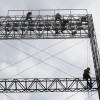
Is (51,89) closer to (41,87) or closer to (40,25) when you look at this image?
(41,87)

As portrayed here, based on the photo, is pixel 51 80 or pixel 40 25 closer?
pixel 51 80

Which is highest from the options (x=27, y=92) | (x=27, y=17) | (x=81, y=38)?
(x=27, y=17)

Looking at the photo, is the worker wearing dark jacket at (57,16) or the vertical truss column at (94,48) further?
the worker wearing dark jacket at (57,16)

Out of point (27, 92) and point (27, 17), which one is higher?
point (27, 17)

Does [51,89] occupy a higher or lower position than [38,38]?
lower

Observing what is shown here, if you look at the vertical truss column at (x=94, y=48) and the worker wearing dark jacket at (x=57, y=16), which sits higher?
the worker wearing dark jacket at (x=57, y=16)

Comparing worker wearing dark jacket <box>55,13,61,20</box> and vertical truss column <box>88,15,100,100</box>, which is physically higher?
worker wearing dark jacket <box>55,13,61,20</box>

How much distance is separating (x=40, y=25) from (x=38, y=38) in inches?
38.9

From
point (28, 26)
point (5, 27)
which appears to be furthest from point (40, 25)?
point (5, 27)

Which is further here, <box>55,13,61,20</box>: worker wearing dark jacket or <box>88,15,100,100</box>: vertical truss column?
<box>55,13,61,20</box>: worker wearing dark jacket

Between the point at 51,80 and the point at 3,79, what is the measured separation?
2894 mm

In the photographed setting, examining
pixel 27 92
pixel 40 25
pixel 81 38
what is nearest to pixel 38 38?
pixel 40 25

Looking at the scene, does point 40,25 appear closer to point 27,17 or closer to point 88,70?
point 27,17

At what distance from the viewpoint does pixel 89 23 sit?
24.1 m
